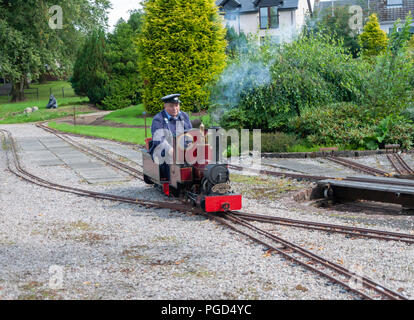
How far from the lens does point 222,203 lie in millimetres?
7816

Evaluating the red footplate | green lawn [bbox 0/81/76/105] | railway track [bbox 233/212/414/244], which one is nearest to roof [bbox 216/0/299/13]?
green lawn [bbox 0/81/76/105]

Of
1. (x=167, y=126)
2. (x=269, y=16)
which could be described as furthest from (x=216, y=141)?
(x=269, y=16)

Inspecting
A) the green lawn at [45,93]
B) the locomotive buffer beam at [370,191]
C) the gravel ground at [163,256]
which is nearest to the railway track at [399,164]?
the locomotive buffer beam at [370,191]

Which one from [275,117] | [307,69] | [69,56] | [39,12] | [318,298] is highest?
[39,12]

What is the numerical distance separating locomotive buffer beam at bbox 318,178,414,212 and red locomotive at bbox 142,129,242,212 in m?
2.78

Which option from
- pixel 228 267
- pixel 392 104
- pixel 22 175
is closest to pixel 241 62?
pixel 392 104

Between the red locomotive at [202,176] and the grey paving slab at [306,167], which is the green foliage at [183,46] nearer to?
the grey paving slab at [306,167]

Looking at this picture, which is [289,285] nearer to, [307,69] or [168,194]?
[168,194]

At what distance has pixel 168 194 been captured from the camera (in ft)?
30.8

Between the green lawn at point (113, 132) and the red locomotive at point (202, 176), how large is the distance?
10.3 m

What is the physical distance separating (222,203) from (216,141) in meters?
1.01

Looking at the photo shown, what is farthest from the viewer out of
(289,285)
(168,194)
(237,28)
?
(237,28)

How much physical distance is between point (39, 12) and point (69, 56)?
196 inches

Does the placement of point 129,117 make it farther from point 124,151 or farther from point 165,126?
point 165,126
